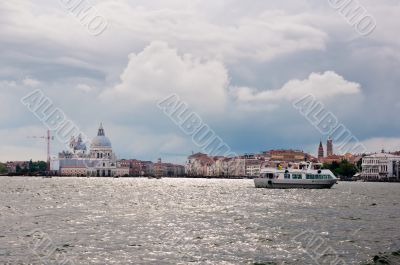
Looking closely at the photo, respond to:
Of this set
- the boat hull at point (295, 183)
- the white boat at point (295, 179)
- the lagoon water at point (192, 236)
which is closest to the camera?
the lagoon water at point (192, 236)

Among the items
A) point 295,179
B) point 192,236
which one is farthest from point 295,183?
point 192,236

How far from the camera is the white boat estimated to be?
118 metres

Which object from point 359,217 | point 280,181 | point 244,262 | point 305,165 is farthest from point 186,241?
point 305,165

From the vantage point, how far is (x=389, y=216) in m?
54.9

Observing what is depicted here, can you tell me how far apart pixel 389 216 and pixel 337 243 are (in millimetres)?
21346

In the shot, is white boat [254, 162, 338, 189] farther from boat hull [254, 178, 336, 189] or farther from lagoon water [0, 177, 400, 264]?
lagoon water [0, 177, 400, 264]

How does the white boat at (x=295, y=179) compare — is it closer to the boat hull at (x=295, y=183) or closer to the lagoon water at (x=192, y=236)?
the boat hull at (x=295, y=183)

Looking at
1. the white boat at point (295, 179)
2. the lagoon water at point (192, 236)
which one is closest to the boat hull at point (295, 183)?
the white boat at point (295, 179)

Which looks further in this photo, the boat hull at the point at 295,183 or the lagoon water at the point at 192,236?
the boat hull at the point at 295,183

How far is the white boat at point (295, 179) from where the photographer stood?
118m

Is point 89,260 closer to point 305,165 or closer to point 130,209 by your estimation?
point 130,209

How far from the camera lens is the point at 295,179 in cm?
11769

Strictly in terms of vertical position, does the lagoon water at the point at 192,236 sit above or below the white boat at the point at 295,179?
below

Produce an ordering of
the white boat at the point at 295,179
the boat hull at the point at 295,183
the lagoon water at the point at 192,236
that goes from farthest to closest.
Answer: the white boat at the point at 295,179
the boat hull at the point at 295,183
the lagoon water at the point at 192,236
